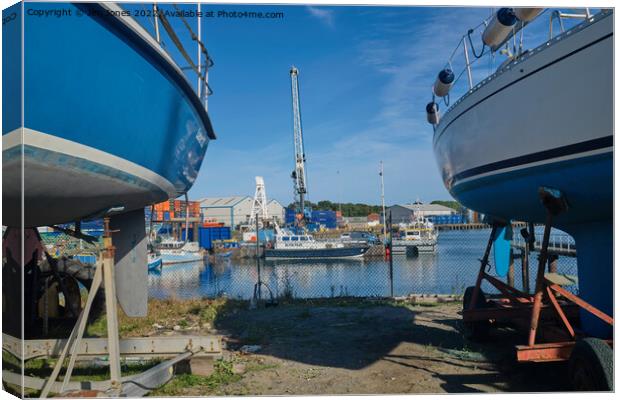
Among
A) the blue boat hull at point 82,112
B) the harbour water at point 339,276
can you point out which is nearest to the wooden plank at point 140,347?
the blue boat hull at point 82,112

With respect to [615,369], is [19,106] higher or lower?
higher

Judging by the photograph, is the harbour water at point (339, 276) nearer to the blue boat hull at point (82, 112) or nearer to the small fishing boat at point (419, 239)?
the small fishing boat at point (419, 239)

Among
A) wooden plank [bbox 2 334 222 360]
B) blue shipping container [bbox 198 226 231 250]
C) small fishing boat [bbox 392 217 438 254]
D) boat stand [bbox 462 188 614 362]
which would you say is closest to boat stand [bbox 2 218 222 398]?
wooden plank [bbox 2 334 222 360]

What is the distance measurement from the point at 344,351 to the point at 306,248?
77.1 feet

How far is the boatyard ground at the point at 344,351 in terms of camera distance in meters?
4.12

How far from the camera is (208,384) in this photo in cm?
425

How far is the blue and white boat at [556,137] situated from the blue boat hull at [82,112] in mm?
2798

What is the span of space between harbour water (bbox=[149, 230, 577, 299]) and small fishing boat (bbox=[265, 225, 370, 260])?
0.50 metres

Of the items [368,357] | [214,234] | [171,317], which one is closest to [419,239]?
[214,234]

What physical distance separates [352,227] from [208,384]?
20155mm

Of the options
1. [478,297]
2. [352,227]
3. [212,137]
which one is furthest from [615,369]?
[352,227]

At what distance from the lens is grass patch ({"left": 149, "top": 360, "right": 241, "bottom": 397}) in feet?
13.3

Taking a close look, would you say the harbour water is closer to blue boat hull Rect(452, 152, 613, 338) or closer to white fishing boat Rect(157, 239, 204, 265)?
white fishing boat Rect(157, 239, 204, 265)

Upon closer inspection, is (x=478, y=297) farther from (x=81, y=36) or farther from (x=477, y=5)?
(x=81, y=36)
